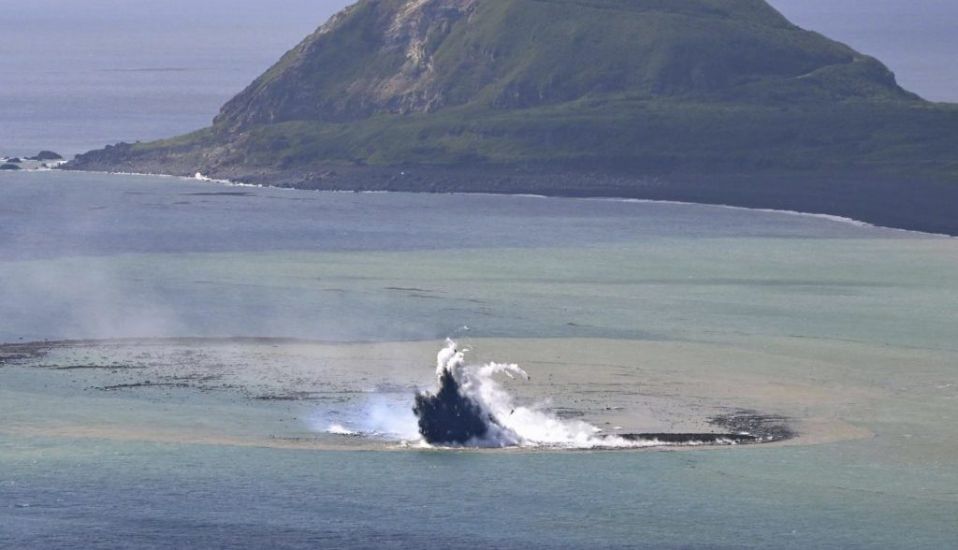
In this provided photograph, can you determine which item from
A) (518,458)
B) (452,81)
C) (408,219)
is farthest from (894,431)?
(452,81)

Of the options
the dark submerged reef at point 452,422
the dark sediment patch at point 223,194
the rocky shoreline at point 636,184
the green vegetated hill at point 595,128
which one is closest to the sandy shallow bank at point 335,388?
the dark submerged reef at point 452,422

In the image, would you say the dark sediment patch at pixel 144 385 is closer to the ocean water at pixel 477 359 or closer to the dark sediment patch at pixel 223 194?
the ocean water at pixel 477 359

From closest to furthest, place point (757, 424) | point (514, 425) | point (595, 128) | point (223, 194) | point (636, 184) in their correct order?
point (514, 425), point (757, 424), point (223, 194), point (636, 184), point (595, 128)

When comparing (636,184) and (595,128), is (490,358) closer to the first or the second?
(636,184)

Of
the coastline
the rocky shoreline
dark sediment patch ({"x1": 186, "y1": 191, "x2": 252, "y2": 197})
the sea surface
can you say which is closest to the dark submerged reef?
the sea surface

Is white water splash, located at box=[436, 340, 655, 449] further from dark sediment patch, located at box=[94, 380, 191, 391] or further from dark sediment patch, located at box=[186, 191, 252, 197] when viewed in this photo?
dark sediment patch, located at box=[186, 191, 252, 197]

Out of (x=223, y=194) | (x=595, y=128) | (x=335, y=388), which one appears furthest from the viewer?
(x=595, y=128)

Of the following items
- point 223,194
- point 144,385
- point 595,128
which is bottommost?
point 144,385

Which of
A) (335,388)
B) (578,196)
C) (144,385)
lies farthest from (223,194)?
(335,388)

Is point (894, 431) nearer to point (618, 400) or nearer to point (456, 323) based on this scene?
point (618, 400)
